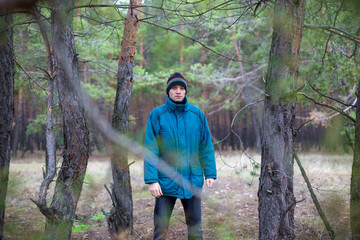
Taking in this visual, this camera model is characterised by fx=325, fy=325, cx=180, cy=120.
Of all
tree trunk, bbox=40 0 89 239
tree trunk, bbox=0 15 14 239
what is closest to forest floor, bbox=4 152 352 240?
tree trunk, bbox=40 0 89 239

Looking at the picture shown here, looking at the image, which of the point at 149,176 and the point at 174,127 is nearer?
the point at 149,176

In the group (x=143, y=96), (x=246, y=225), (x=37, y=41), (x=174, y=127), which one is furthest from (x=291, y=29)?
(x=143, y=96)

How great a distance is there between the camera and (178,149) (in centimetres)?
331

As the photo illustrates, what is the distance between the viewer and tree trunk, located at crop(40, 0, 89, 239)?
354cm

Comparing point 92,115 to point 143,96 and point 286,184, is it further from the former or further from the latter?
point 143,96

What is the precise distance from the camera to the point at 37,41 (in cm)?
1035

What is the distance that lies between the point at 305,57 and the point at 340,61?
26.7ft

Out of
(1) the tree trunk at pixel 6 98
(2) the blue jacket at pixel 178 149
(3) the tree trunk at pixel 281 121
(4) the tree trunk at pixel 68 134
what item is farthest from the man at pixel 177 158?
(1) the tree trunk at pixel 6 98

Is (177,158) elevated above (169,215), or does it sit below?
above

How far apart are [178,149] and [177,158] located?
0.30ft

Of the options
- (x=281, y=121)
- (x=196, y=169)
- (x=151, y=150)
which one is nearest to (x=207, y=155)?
(x=196, y=169)

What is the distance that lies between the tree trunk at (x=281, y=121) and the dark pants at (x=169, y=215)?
77cm

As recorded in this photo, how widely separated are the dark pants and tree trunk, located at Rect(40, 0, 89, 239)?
104 centimetres

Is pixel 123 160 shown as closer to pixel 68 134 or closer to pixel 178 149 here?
pixel 68 134
